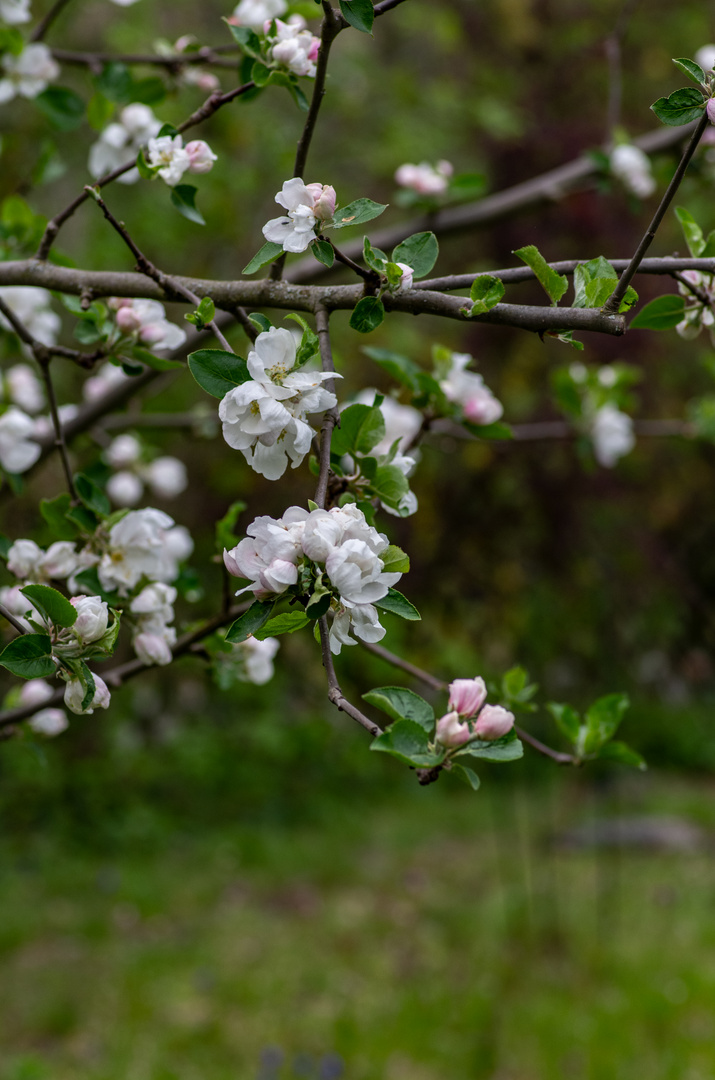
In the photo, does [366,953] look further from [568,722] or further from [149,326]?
[149,326]

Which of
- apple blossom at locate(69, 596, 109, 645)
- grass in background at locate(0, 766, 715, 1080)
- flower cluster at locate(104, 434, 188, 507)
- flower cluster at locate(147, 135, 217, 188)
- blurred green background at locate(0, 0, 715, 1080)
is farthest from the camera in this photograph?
blurred green background at locate(0, 0, 715, 1080)

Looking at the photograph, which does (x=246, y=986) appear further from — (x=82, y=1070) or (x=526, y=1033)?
(x=526, y=1033)

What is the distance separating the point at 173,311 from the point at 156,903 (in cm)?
294

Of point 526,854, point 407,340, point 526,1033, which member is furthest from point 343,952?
point 407,340

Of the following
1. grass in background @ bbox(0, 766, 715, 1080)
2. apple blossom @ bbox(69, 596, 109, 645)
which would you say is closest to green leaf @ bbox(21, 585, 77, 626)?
apple blossom @ bbox(69, 596, 109, 645)

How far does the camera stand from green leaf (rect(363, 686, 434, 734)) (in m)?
0.70

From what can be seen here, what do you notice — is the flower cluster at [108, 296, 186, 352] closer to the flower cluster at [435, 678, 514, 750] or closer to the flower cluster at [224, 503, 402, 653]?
the flower cluster at [224, 503, 402, 653]

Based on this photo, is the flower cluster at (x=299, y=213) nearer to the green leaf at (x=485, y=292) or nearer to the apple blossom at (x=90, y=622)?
the green leaf at (x=485, y=292)

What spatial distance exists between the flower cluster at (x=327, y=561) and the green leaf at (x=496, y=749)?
121 millimetres

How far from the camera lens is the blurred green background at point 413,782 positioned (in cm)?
304

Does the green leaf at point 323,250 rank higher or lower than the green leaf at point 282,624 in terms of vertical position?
higher

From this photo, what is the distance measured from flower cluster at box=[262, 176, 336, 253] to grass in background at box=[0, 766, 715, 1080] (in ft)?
7.53

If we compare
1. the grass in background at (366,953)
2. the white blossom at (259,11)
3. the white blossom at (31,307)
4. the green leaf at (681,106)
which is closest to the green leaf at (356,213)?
the green leaf at (681,106)

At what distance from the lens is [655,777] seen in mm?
6668
